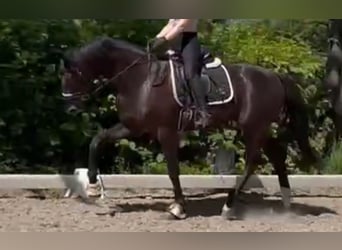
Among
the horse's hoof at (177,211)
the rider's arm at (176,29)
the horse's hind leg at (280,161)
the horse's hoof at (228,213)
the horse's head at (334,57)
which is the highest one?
the rider's arm at (176,29)

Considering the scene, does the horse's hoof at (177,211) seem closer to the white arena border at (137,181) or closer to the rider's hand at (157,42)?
the white arena border at (137,181)

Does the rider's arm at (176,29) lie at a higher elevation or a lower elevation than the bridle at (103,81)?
higher

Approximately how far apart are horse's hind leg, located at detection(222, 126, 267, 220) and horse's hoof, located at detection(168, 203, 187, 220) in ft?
0.60

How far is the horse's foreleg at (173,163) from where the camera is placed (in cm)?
430

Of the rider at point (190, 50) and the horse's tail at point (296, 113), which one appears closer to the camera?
the rider at point (190, 50)

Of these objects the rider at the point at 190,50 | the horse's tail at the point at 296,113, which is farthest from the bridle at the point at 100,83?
the horse's tail at the point at 296,113

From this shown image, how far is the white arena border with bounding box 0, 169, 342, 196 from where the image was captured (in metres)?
4.71

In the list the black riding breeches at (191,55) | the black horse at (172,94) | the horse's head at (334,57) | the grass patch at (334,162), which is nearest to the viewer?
the black riding breeches at (191,55)

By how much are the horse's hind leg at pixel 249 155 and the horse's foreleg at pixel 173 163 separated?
0.20m

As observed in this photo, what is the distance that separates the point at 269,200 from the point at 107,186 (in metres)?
0.77

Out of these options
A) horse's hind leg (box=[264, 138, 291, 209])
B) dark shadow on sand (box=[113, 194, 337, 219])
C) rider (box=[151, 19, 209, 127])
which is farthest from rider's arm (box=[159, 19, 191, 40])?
dark shadow on sand (box=[113, 194, 337, 219])

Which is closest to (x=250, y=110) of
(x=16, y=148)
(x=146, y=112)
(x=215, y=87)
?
(x=215, y=87)
